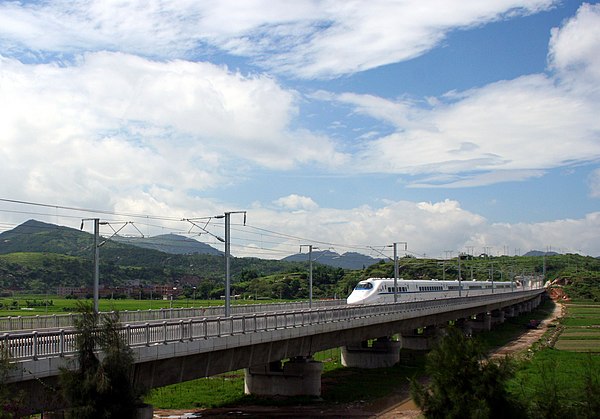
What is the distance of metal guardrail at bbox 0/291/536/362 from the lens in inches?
865

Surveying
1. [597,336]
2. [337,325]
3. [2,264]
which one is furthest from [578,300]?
[337,325]

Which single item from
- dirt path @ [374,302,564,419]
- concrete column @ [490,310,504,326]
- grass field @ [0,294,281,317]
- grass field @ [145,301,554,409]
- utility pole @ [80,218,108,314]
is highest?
utility pole @ [80,218,108,314]

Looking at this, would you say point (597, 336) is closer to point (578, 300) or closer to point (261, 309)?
point (261, 309)

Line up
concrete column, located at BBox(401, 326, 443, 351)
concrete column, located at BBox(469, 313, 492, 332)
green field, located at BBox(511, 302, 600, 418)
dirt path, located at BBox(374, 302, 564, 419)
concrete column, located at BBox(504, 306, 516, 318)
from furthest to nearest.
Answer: concrete column, located at BBox(504, 306, 516, 318)
concrete column, located at BBox(469, 313, 492, 332)
concrete column, located at BBox(401, 326, 443, 351)
dirt path, located at BBox(374, 302, 564, 419)
green field, located at BBox(511, 302, 600, 418)

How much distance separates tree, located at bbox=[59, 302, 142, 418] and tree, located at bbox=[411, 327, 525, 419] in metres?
8.81

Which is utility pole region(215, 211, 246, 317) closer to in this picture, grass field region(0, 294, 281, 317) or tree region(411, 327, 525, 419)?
tree region(411, 327, 525, 419)

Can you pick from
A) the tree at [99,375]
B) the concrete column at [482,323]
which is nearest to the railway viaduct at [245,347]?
the tree at [99,375]

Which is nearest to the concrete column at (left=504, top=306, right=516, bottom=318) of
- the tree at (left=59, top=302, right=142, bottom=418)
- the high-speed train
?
the high-speed train

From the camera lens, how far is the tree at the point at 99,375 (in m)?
21.0

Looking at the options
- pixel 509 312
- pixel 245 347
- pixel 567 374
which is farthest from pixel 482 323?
pixel 245 347

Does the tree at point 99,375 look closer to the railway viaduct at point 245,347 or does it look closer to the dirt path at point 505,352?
the railway viaduct at point 245,347

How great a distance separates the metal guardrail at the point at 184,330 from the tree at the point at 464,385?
10121 mm

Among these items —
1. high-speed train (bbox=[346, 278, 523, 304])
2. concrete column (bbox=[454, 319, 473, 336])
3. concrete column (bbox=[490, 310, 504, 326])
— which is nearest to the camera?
high-speed train (bbox=[346, 278, 523, 304])

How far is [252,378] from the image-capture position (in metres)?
46.2
